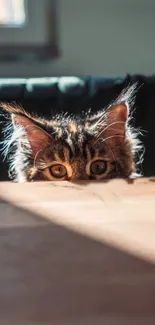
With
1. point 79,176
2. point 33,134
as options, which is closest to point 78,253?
point 79,176

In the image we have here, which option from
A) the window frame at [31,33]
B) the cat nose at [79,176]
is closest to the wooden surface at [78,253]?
the cat nose at [79,176]

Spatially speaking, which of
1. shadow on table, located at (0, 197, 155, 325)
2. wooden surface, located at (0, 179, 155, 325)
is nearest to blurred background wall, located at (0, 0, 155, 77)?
wooden surface, located at (0, 179, 155, 325)

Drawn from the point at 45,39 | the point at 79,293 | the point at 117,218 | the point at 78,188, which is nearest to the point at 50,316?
the point at 79,293

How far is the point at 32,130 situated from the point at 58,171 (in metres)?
0.13

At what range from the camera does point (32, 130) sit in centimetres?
125

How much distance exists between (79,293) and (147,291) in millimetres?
100

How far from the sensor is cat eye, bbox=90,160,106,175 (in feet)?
4.03

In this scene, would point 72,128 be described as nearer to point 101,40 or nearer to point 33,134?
point 33,134

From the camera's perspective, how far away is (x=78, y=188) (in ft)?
3.43

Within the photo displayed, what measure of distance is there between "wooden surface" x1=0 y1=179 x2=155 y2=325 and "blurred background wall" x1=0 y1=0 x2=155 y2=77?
2.35 ft

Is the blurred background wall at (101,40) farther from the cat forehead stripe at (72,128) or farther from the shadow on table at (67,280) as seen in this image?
the shadow on table at (67,280)

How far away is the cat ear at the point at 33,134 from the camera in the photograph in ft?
4.06

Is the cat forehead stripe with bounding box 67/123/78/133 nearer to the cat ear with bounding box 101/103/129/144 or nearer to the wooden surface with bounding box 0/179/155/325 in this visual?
the cat ear with bounding box 101/103/129/144

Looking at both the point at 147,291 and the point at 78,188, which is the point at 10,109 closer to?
the point at 78,188
